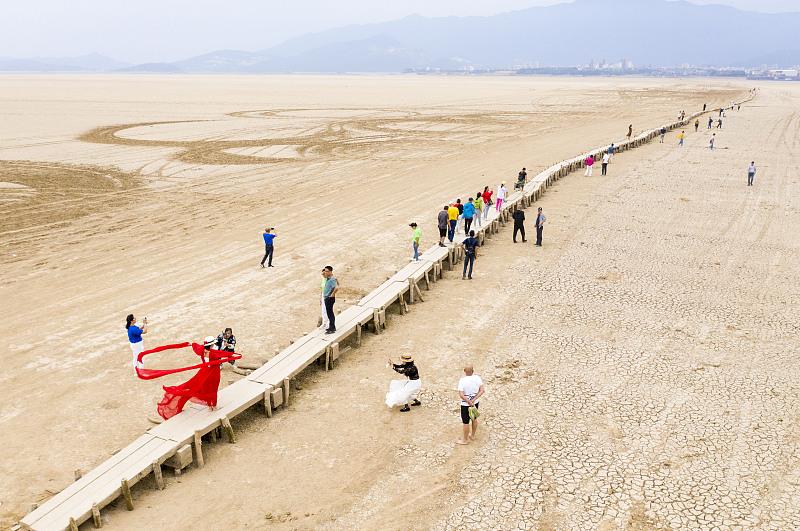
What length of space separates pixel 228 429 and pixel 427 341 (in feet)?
16.0

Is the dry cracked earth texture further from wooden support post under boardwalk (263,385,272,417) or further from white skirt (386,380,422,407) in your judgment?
wooden support post under boardwalk (263,385,272,417)

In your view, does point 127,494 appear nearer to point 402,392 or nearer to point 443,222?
point 402,392

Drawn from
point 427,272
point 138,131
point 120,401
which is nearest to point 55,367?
point 120,401

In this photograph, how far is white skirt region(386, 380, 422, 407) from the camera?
976 centimetres

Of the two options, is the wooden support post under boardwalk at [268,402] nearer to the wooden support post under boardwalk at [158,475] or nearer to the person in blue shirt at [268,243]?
the wooden support post under boardwalk at [158,475]

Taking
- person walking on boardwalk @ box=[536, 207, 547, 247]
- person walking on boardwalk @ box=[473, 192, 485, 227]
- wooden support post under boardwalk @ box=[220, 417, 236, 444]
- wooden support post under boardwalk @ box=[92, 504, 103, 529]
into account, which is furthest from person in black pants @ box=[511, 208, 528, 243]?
wooden support post under boardwalk @ box=[92, 504, 103, 529]

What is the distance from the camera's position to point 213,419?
8.94 metres

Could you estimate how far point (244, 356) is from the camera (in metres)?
11.8

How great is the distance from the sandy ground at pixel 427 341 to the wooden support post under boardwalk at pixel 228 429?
0.75 feet

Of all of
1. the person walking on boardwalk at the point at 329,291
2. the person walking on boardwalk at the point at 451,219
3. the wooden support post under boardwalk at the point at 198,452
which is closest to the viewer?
the wooden support post under boardwalk at the point at 198,452

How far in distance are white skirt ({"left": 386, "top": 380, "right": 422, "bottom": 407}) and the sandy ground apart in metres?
0.25

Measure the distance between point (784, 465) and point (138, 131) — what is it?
1782 inches

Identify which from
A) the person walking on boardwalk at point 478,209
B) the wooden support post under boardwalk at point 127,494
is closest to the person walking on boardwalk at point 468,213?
the person walking on boardwalk at point 478,209

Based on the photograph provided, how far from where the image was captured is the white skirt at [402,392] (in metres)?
9.76
